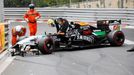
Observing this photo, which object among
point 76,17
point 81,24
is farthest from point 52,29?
point 81,24

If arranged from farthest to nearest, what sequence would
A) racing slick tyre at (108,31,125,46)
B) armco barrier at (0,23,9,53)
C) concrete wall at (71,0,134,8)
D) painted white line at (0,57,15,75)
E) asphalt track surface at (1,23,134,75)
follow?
1. concrete wall at (71,0,134,8)
2. racing slick tyre at (108,31,125,46)
3. armco barrier at (0,23,9,53)
4. painted white line at (0,57,15,75)
5. asphalt track surface at (1,23,134,75)

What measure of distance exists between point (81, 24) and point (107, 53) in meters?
2.26

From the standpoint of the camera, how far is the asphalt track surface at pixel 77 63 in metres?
11.0

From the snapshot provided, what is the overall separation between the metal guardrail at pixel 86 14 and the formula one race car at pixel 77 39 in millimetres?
11730

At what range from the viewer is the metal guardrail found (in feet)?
96.4

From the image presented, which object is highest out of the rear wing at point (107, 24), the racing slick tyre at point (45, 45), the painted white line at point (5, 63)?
the rear wing at point (107, 24)

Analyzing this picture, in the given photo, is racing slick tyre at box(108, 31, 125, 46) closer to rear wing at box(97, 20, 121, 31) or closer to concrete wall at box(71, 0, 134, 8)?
rear wing at box(97, 20, 121, 31)

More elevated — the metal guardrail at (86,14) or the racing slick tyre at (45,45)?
the racing slick tyre at (45,45)

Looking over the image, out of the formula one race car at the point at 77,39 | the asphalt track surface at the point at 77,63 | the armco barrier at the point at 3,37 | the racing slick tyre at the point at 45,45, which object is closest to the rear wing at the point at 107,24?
the formula one race car at the point at 77,39

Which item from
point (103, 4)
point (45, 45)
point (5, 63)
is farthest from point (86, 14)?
point (5, 63)

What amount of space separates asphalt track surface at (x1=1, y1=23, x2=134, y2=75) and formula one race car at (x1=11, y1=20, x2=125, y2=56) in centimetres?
29

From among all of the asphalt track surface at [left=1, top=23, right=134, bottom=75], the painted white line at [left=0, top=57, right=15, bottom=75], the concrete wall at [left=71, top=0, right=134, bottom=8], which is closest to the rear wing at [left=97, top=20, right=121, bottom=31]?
the asphalt track surface at [left=1, top=23, right=134, bottom=75]

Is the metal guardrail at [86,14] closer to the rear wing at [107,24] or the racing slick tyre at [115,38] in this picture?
the rear wing at [107,24]

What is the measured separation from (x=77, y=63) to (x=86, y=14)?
727 inches
